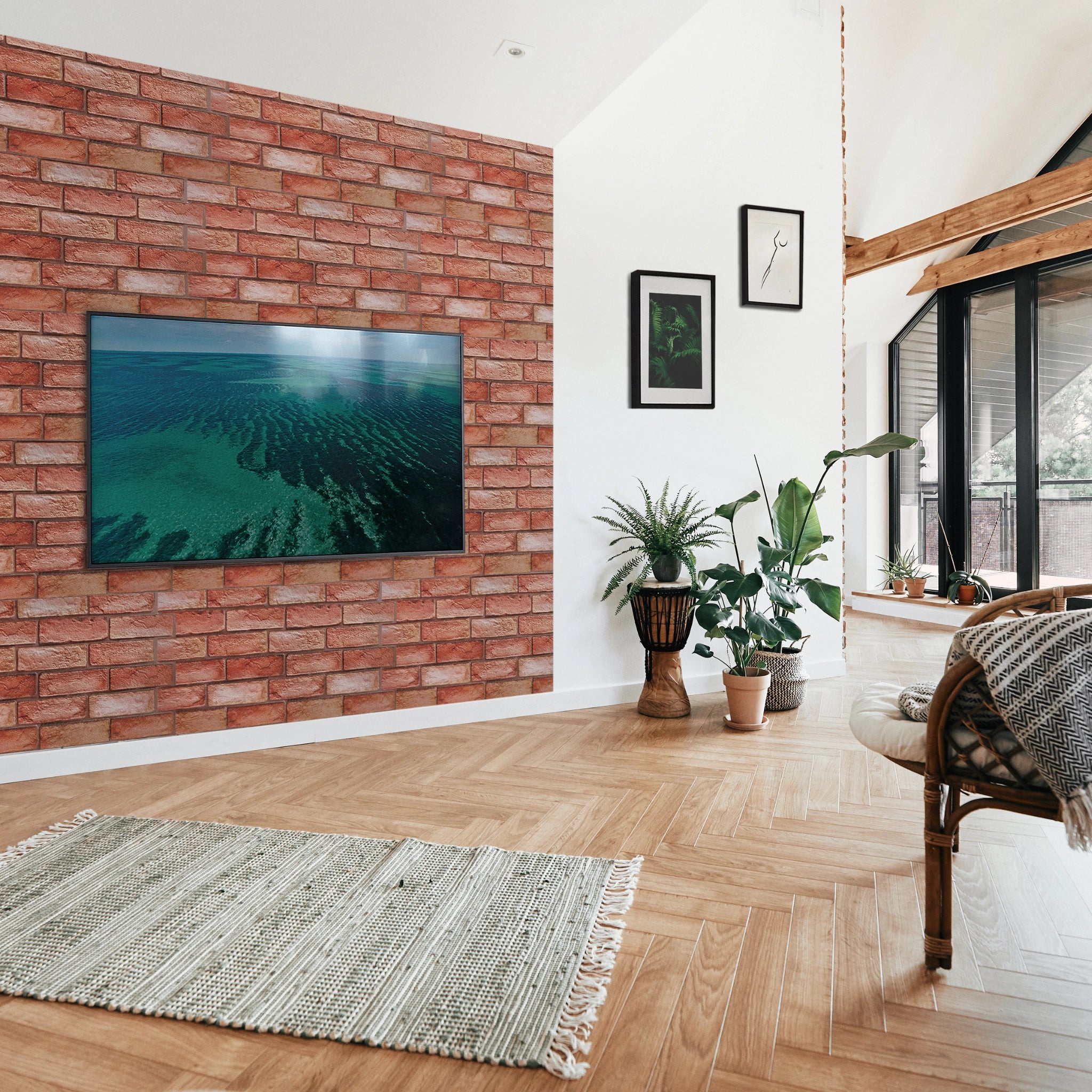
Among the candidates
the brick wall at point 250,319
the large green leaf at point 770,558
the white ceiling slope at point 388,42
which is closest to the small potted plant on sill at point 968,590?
the large green leaf at point 770,558

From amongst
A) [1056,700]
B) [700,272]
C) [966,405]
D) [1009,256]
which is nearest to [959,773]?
[1056,700]

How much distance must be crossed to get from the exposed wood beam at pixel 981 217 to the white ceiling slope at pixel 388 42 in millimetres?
3258

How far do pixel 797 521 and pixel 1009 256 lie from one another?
3583 millimetres

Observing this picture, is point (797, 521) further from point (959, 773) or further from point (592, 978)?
point (592, 978)

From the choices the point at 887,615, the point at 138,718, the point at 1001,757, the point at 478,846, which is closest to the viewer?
the point at 1001,757

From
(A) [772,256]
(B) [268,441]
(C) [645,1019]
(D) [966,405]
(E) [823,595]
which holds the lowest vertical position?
(C) [645,1019]

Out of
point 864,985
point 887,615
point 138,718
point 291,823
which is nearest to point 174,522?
point 138,718

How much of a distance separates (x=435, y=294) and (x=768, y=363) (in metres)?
1.77

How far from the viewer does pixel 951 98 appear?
17.3 ft

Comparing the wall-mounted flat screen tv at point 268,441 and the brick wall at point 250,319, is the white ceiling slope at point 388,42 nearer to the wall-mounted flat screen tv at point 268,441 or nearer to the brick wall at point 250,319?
the brick wall at point 250,319

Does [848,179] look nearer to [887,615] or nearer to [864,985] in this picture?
[887,615]

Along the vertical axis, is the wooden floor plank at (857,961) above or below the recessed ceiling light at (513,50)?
→ below

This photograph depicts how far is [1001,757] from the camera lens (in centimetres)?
153

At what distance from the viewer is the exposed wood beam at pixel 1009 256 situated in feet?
17.8
